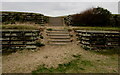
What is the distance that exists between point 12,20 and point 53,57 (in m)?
10.4

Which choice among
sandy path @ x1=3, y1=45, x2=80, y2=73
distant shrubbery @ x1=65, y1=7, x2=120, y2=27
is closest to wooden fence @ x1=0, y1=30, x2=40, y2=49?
sandy path @ x1=3, y1=45, x2=80, y2=73

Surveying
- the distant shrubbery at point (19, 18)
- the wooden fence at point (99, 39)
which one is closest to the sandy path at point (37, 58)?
the wooden fence at point (99, 39)

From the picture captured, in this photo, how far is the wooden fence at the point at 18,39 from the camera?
7.04 m

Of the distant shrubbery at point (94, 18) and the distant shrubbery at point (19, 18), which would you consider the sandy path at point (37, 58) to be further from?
the distant shrubbery at point (19, 18)

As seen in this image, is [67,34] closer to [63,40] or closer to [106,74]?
[63,40]

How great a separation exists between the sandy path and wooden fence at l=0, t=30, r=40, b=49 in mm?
670

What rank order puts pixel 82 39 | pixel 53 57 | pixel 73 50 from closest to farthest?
pixel 53 57 → pixel 73 50 → pixel 82 39

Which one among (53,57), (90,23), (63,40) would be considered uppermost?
(90,23)

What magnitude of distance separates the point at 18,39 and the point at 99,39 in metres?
5.66

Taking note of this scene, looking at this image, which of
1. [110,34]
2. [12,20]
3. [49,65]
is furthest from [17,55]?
[12,20]

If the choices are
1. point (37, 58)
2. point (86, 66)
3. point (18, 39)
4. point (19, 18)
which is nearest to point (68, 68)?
point (86, 66)

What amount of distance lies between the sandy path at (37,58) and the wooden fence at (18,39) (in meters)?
0.67

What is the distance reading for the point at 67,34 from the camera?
910cm

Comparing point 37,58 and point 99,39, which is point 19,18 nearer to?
point 37,58
